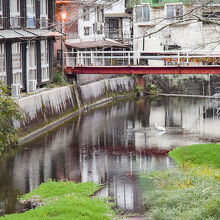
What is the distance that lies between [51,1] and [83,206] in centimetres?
2748

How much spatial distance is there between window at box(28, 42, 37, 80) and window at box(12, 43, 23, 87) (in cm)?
182

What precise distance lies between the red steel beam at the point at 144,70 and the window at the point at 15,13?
27.7 feet

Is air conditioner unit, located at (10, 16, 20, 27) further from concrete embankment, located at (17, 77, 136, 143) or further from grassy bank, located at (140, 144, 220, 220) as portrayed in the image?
grassy bank, located at (140, 144, 220, 220)

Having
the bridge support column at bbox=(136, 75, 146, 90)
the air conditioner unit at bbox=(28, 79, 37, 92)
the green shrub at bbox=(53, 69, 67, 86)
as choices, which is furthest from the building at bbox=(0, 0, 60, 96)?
the bridge support column at bbox=(136, 75, 146, 90)

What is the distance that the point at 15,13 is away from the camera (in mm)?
40625

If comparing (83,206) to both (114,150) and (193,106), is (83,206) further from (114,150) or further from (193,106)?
(193,106)

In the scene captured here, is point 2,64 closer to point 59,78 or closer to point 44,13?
point 44,13

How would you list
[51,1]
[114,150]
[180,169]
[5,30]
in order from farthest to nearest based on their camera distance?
[51,1], [5,30], [114,150], [180,169]

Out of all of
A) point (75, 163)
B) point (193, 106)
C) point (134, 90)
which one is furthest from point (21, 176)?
point (134, 90)

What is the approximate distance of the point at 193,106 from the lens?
51.2 m

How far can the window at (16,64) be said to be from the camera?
40.0m

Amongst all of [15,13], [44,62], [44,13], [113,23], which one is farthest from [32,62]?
[113,23]

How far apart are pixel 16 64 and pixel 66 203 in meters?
19.9

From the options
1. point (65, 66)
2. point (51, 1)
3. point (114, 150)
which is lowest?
point (114, 150)
